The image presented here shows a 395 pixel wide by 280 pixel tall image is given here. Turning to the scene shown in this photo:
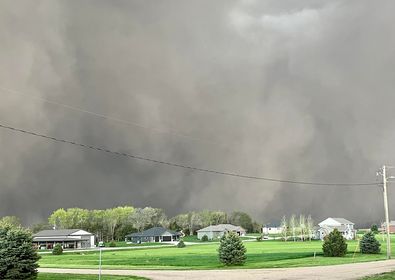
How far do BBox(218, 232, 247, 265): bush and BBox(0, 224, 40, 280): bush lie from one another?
17.1 metres

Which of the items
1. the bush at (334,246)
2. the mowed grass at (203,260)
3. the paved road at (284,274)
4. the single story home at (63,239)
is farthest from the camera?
the single story home at (63,239)

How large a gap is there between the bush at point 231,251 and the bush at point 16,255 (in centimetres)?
1708

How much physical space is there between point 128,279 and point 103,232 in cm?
16549

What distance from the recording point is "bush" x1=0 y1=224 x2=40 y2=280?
3209cm

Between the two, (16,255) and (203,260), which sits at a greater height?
(16,255)

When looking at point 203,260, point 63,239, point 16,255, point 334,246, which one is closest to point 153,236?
point 63,239

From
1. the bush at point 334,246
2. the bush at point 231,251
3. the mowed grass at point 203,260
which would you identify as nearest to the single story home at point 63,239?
the mowed grass at point 203,260

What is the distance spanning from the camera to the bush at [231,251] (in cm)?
4291

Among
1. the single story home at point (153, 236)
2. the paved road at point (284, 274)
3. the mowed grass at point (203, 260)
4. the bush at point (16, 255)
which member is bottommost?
the single story home at point (153, 236)

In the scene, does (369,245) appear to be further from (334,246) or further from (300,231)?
(300,231)

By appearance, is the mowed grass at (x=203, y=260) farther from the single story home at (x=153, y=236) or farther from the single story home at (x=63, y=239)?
the single story home at (x=153, y=236)

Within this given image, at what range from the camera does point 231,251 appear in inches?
1692

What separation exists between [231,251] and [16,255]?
62.5 feet

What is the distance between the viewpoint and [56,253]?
313ft
